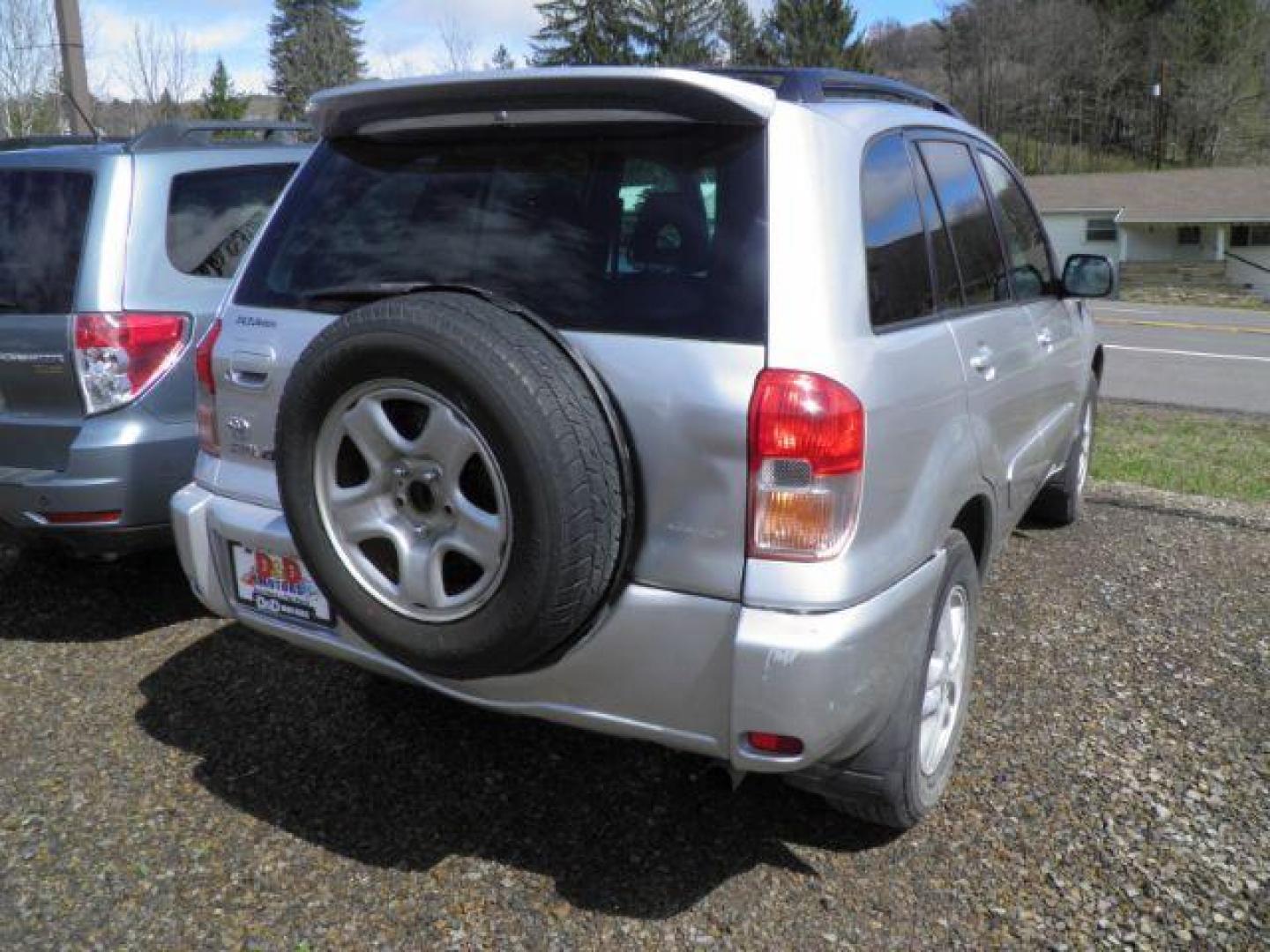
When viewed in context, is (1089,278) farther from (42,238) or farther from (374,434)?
(42,238)

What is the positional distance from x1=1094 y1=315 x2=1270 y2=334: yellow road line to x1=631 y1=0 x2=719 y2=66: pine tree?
90.8ft

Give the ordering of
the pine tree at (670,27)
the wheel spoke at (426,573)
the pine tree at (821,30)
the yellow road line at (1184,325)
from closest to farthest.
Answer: the wheel spoke at (426,573)
the yellow road line at (1184,325)
the pine tree at (670,27)
the pine tree at (821,30)

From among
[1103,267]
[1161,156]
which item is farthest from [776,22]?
[1103,267]

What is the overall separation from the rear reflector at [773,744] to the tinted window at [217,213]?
2.96 metres

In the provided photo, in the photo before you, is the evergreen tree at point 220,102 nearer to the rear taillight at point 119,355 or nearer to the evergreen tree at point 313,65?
the evergreen tree at point 313,65

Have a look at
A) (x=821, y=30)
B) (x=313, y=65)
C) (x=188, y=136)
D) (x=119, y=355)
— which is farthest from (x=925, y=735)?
(x=821, y=30)

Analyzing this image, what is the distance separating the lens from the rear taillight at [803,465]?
220 centimetres

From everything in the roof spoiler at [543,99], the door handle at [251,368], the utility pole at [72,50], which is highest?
the utility pole at [72,50]

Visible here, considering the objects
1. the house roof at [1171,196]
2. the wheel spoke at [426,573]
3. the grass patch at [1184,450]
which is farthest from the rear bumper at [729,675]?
the house roof at [1171,196]

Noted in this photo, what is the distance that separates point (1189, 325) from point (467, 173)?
25.0 meters

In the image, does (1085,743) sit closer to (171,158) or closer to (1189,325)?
(171,158)

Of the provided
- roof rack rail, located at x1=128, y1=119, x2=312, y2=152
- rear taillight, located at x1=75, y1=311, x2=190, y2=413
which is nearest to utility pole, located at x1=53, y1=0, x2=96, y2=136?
roof rack rail, located at x1=128, y1=119, x2=312, y2=152

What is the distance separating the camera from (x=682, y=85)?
231 centimetres

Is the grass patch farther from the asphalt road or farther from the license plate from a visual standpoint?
the license plate
